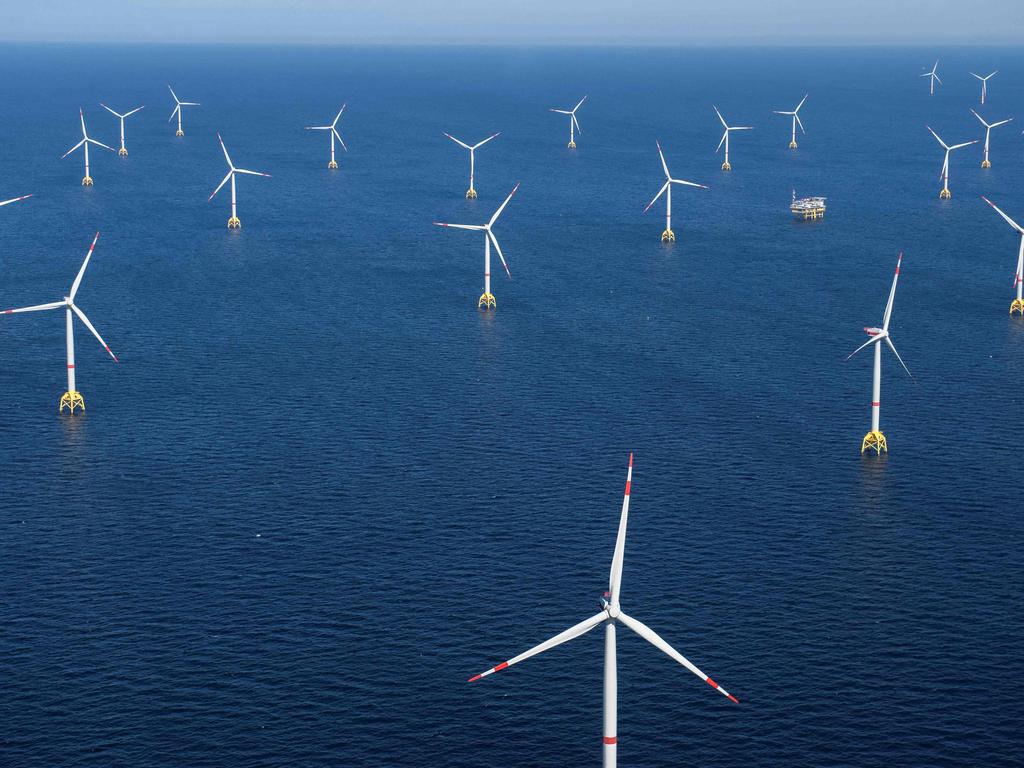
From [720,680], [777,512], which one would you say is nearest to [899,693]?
[720,680]

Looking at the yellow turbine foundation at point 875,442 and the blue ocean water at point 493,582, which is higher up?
the yellow turbine foundation at point 875,442

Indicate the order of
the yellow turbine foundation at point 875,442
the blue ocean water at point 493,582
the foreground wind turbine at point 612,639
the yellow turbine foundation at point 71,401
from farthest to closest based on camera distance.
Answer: the yellow turbine foundation at point 71,401 < the yellow turbine foundation at point 875,442 < the blue ocean water at point 493,582 < the foreground wind turbine at point 612,639

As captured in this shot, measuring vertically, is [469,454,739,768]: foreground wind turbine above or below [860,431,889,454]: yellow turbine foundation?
above

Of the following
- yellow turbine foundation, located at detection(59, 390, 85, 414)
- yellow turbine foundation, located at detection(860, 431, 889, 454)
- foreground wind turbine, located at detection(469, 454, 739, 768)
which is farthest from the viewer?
yellow turbine foundation, located at detection(59, 390, 85, 414)

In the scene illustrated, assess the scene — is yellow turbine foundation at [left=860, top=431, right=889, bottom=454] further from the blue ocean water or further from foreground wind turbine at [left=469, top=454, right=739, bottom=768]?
foreground wind turbine at [left=469, top=454, right=739, bottom=768]

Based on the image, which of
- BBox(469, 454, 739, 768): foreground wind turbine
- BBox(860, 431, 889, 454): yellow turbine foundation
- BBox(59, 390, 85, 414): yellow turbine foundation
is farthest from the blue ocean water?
BBox(469, 454, 739, 768): foreground wind turbine

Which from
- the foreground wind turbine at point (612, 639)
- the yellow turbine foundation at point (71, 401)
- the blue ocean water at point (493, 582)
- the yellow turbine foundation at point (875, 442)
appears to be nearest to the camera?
the foreground wind turbine at point (612, 639)

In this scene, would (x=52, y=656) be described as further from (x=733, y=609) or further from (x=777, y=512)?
(x=777, y=512)

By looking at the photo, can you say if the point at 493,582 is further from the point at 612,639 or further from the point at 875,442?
the point at 875,442

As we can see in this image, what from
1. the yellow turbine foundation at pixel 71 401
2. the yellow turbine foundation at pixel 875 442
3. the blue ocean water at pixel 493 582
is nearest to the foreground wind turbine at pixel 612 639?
the blue ocean water at pixel 493 582

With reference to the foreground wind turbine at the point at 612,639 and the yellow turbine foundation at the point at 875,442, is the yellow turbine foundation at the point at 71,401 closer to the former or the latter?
the yellow turbine foundation at the point at 875,442
